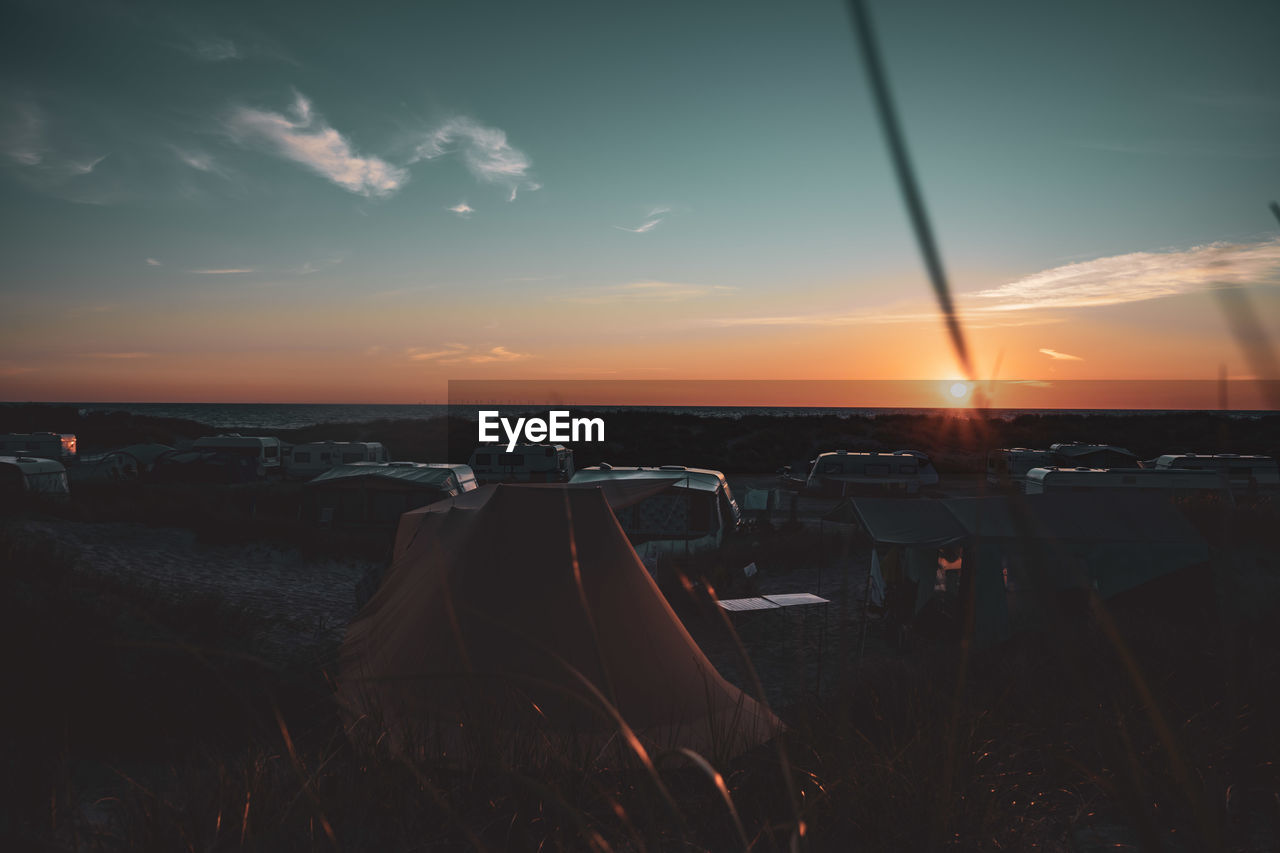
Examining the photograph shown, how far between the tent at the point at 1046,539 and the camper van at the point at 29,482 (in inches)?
728

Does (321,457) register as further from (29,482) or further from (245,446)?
(29,482)

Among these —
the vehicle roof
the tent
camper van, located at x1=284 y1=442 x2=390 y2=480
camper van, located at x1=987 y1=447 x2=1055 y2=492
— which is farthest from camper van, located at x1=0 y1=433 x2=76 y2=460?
camper van, located at x1=987 y1=447 x2=1055 y2=492

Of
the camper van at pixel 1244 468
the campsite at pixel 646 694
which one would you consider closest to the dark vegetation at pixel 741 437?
the camper van at pixel 1244 468

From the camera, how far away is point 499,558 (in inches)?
256

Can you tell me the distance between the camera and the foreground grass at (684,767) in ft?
11.2

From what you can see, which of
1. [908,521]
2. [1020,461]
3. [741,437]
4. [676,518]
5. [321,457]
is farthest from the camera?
[741,437]

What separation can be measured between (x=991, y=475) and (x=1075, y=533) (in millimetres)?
26353

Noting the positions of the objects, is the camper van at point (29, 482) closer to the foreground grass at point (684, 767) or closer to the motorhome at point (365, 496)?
the motorhome at point (365, 496)

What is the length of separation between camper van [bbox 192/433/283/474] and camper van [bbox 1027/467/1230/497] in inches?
1102

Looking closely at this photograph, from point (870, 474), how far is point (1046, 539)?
18.1m

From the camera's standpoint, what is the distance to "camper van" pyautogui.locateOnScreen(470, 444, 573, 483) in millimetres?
26453

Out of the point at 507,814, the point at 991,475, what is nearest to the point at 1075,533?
A: the point at 507,814

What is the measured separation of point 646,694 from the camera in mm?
5770

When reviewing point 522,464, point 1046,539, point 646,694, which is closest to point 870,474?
point 522,464
